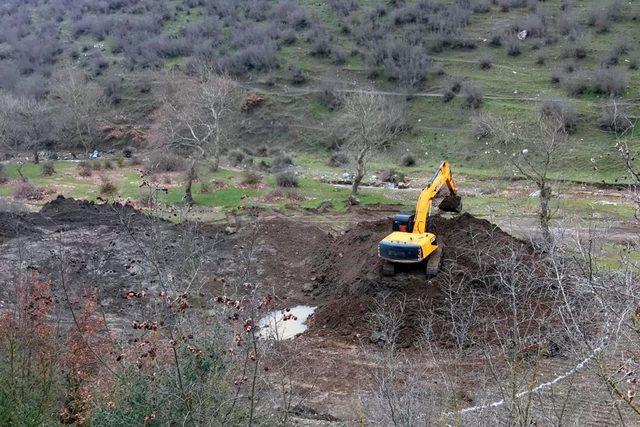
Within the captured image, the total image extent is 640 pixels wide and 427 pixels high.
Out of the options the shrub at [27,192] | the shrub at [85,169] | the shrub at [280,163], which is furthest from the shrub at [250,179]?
the shrub at [85,169]

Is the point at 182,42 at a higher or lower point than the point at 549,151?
lower

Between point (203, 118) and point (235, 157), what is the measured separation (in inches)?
243

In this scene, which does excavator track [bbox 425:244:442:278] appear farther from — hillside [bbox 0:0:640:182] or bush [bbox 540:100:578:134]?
bush [bbox 540:100:578:134]

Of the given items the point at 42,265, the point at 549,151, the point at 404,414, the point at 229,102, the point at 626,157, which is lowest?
the point at 229,102

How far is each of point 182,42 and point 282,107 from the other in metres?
16.9

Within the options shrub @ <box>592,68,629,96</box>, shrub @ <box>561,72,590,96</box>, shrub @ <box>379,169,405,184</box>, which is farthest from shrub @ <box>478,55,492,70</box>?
shrub @ <box>379,169,405,184</box>

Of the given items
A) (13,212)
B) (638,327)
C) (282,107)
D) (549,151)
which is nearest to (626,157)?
(638,327)

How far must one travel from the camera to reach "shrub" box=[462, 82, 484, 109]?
4472 cm

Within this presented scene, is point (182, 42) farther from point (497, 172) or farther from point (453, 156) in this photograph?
point (497, 172)

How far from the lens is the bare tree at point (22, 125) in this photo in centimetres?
4359

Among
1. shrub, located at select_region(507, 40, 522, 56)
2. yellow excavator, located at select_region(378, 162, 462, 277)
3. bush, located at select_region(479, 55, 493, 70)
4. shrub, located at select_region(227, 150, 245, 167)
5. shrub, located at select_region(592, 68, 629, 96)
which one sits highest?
yellow excavator, located at select_region(378, 162, 462, 277)

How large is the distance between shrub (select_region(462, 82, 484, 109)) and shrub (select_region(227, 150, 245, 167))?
1571 centimetres

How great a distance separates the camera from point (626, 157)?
247 inches

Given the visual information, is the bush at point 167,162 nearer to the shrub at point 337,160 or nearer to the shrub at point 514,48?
the shrub at point 337,160
